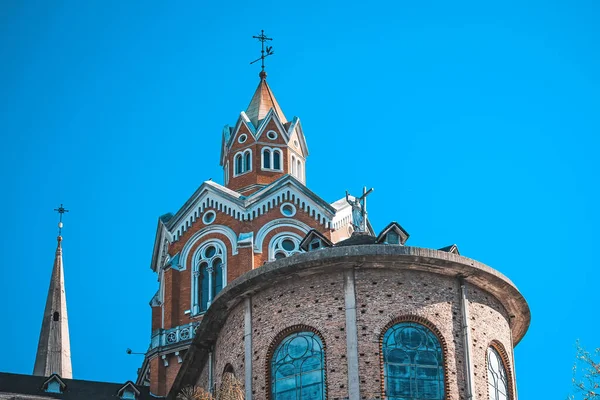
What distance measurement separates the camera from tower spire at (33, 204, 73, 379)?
7744 cm

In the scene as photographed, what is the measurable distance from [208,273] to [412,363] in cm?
2330

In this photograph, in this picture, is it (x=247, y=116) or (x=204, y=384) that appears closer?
(x=204, y=384)

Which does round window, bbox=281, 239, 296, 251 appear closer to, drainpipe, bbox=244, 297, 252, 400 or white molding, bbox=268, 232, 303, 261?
white molding, bbox=268, 232, 303, 261

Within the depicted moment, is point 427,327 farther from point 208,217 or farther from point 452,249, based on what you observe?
point 208,217

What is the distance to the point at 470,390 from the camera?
4338cm

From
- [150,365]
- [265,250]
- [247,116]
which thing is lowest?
[150,365]

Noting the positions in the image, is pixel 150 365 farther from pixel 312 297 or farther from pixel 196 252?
pixel 312 297

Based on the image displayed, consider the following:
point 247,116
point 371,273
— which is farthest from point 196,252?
point 371,273

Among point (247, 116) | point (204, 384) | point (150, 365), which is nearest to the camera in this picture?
point (204, 384)

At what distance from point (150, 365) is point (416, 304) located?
911 inches

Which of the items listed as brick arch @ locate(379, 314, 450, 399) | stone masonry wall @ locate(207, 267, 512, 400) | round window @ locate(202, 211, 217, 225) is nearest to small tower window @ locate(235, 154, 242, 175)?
round window @ locate(202, 211, 217, 225)

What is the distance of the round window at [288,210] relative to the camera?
66.4 m

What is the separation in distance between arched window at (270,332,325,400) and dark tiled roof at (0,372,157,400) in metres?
13.0

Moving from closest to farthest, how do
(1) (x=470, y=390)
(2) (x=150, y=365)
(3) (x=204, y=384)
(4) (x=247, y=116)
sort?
(1) (x=470, y=390) → (3) (x=204, y=384) → (2) (x=150, y=365) → (4) (x=247, y=116)
